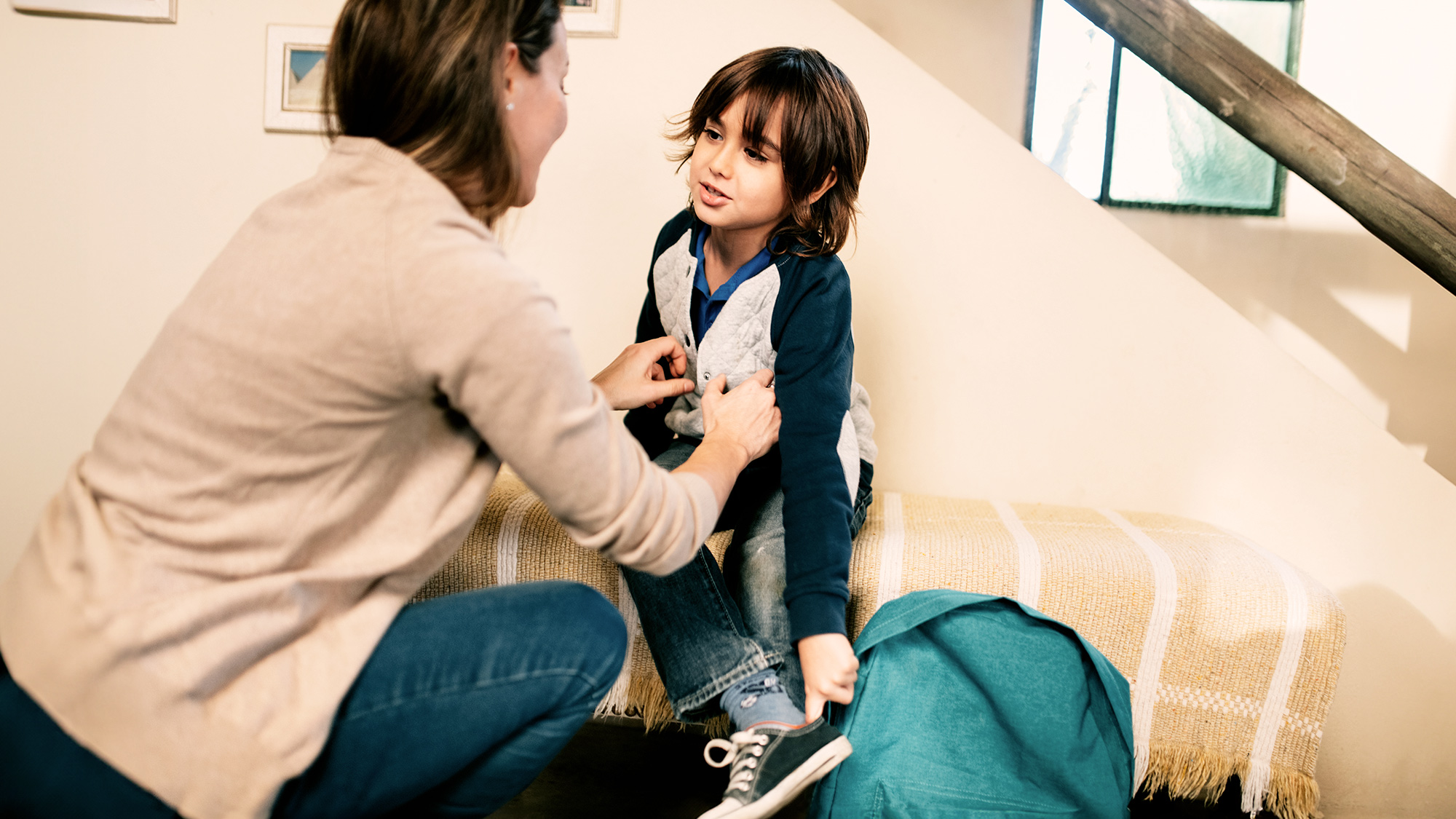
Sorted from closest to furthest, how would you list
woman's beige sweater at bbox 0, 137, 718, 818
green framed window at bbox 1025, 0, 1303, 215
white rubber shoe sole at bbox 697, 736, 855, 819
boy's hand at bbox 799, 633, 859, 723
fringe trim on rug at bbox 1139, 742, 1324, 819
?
woman's beige sweater at bbox 0, 137, 718, 818 < white rubber shoe sole at bbox 697, 736, 855, 819 < boy's hand at bbox 799, 633, 859, 723 < fringe trim on rug at bbox 1139, 742, 1324, 819 < green framed window at bbox 1025, 0, 1303, 215

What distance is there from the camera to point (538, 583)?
32.1 inches

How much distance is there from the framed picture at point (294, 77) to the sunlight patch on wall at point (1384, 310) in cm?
232

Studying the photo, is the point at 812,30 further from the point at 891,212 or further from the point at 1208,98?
the point at 1208,98

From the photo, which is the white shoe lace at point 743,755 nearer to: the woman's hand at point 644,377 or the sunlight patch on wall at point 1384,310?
the woman's hand at point 644,377

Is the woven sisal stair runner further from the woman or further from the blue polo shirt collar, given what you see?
the woman

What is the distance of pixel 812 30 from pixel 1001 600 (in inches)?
42.2

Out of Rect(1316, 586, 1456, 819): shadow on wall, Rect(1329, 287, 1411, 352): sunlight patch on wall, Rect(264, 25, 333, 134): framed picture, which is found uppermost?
Rect(264, 25, 333, 134): framed picture

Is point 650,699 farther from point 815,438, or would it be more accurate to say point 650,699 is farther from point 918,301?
point 918,301

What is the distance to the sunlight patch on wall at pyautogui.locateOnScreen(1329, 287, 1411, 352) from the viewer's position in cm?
201

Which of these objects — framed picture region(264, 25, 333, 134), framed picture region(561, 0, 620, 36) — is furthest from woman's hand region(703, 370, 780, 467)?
framed picture region(264, 25, 333, 134)

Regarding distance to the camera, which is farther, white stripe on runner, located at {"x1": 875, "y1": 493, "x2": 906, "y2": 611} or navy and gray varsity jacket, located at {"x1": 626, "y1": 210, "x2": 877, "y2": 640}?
white stripe on runner, located at {"x1": 875, "y1": 493, "x2": 906, "y2": 611}

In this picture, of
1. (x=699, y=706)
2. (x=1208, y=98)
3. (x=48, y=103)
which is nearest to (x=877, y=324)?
(x=1208, y=98)

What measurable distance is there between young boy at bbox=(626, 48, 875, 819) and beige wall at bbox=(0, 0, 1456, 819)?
1.10 ft

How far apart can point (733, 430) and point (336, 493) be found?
0.46 metres
